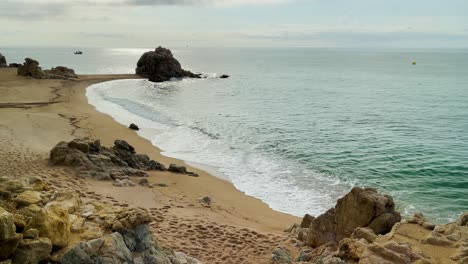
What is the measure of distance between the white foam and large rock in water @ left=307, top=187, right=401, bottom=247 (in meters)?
5.28

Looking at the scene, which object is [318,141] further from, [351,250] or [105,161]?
[351,250]

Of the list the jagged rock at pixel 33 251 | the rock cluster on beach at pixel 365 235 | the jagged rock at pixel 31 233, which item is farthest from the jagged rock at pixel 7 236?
the rock cluster on beach at pixel 365 235

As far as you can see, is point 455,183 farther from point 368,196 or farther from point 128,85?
point 128,85

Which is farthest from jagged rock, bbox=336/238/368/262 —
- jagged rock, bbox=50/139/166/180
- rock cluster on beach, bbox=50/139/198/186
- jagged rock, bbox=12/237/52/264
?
jagged rock, bbox=50/139/166/180

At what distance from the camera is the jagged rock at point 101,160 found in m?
18.8

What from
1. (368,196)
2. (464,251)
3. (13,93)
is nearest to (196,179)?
(368,196)

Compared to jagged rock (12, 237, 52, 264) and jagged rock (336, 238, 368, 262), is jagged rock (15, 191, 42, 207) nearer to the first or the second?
jagged rock (12, 237, 52, 264)

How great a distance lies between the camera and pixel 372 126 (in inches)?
1489

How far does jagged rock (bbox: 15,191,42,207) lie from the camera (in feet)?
30.3

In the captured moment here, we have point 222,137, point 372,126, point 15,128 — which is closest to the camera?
point 15,128

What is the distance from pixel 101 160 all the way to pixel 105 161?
0.20 m

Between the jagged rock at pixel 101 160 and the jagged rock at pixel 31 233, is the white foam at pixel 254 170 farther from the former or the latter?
the jagged rock at pixel 31 233

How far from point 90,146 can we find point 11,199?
11627 millimetres

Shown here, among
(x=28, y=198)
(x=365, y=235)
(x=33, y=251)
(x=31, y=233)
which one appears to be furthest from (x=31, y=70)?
(x=365, y=235)
